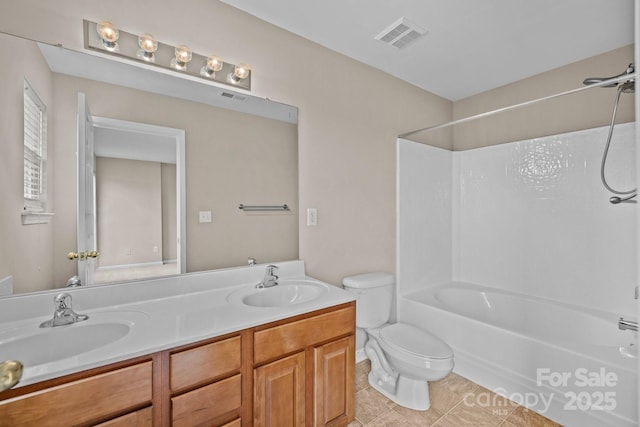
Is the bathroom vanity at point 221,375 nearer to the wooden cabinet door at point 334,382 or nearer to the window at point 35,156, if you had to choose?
the wooden cabinet door at point 334,382

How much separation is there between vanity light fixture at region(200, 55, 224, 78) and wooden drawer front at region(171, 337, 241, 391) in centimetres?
142

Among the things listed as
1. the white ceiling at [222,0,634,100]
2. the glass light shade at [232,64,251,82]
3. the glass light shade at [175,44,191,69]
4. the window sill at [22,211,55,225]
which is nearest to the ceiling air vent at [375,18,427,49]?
the white ceiling at [222,0,634,100]

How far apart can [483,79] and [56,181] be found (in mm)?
3235

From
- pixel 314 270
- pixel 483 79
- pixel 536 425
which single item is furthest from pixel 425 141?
pixel 536 425

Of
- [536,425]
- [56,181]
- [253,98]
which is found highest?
[253,98]

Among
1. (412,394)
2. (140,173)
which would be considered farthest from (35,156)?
(412,394)

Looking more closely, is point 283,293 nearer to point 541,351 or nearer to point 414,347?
point 414,347

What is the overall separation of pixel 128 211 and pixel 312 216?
1.09 m

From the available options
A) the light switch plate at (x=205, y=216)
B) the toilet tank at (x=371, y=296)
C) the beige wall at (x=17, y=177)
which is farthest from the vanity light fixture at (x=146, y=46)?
the toilet tank at (x=371, y=296)

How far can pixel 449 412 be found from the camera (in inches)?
70.2

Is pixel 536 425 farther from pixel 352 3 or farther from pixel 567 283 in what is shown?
pixel 352 3

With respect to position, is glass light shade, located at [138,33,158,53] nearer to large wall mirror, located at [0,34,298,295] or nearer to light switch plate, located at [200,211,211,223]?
large wall mirror, located at [0,34,298,295]

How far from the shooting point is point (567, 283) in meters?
2.30

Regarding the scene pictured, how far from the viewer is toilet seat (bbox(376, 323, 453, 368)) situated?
166 centimetres
